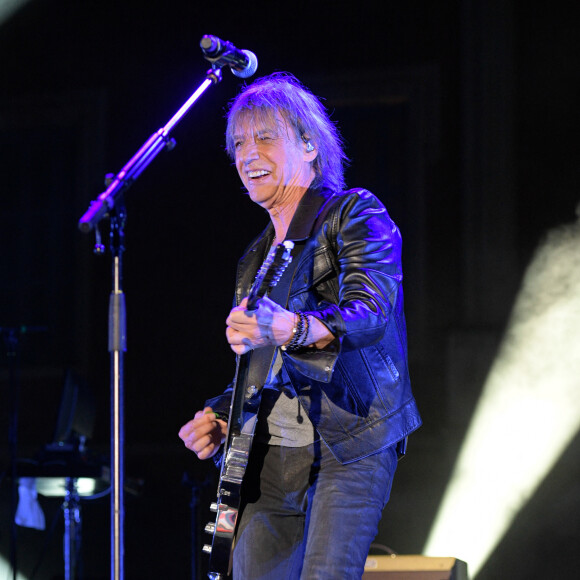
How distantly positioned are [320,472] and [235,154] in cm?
100

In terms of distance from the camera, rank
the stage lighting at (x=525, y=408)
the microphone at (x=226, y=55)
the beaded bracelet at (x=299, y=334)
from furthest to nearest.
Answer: the stage lighting at (x=525, y=408)
the microphone at (x=226, y=55)
the beaded bracelet at (x=299, y=334)

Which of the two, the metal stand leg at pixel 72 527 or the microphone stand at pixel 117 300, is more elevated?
the microphone stand at pixel 117 300

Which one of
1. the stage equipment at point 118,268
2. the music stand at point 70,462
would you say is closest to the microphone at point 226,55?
the stage equipment at point 118,268

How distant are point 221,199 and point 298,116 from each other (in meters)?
2.69

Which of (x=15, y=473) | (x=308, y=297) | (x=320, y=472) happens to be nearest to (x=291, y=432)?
(x=320, y=472)

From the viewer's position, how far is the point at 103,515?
17.3 ft

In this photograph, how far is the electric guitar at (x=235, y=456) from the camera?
2037 mm

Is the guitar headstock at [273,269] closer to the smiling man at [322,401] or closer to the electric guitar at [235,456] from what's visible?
the smiling man at [322,401]

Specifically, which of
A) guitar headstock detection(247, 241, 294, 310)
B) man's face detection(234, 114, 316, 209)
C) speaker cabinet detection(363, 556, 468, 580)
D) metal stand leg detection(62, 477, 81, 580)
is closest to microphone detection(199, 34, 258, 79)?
man's face detection(234, 114, 316, 209)

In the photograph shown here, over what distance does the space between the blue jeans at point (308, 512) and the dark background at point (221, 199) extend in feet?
8.09

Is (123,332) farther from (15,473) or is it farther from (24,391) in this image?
(24,391)

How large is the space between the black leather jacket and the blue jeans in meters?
0.08

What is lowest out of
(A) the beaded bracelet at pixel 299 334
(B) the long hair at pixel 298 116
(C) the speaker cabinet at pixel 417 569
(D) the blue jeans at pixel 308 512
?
(C) the speaker cabinet at pixel 417 569

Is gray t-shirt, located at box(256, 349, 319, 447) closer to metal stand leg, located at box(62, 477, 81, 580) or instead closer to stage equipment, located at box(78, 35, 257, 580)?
stage equipment, located at box(78, 35, 257, 580)
